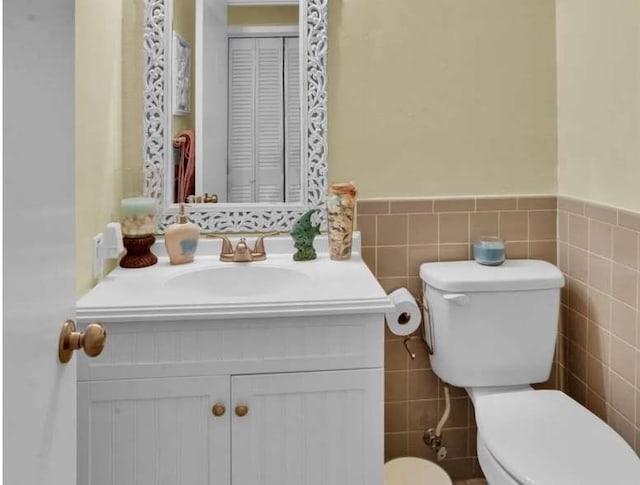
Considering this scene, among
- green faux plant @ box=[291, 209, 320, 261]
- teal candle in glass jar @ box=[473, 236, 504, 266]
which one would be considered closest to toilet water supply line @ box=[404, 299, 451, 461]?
teal candle in glass jar @ box=[473, 236, 504, 266]

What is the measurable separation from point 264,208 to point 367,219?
34 cm

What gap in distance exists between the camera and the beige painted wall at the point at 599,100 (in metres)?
1.59

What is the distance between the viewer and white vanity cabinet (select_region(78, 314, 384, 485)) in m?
1.36

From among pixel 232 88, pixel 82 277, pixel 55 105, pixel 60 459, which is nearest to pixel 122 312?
pixel 82 277

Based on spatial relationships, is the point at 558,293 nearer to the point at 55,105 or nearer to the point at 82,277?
the point at 82,277

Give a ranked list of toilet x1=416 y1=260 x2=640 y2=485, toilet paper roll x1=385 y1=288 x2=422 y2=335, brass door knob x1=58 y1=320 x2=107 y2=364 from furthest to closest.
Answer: toilet paper roll x1=385 y1=288 x2=422 y2=335, toilet x1=416 y1=260 x2=640 y2=485, brass door knob x1=58 y1=320 x2=107 y2=364

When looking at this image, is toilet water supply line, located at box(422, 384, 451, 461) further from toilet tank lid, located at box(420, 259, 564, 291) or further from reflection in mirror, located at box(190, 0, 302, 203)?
reflection in mirror, located at box(190, 0, 302, 203)

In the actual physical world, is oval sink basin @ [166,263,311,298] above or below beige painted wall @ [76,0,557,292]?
below

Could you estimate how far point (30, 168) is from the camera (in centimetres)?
68

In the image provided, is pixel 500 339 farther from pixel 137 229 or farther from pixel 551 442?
pixel 137 229

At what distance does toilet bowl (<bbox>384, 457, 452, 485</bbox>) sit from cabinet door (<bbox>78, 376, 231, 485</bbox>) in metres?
0.72

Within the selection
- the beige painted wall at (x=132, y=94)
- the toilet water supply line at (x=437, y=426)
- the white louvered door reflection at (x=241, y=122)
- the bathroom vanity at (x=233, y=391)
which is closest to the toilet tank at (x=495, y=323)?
the toilet water supply line at (x=437, y=426)

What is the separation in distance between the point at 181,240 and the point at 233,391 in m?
0.58

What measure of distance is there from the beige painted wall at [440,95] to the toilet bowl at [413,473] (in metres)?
0.89
